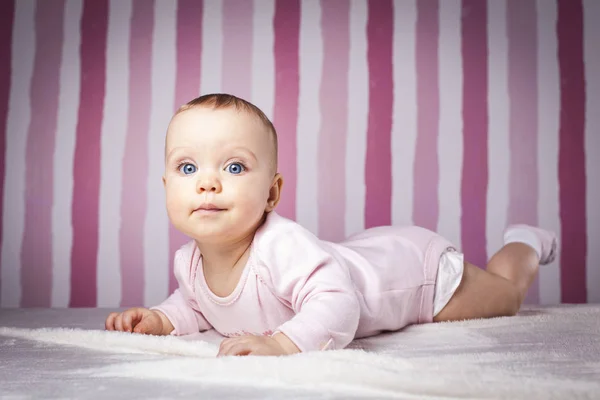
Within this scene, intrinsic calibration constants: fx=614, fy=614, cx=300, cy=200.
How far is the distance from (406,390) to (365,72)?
1.52 meters

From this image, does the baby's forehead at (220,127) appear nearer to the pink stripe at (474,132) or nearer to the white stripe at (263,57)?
the white stripe at (263,57)

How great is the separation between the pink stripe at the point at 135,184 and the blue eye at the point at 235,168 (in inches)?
41.2

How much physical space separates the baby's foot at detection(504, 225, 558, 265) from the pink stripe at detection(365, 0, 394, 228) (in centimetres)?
48

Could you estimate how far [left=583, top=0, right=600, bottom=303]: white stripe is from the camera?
202cm

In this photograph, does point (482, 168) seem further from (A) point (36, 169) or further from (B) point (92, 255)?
(A) point (36, 169)

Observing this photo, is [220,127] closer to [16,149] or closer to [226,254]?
[226,254]

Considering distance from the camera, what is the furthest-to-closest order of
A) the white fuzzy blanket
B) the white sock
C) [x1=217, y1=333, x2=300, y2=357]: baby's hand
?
the white sock → [x1=217, y1=333, x2=300, y2=357]: baby's hand → the white fuzzy blanket

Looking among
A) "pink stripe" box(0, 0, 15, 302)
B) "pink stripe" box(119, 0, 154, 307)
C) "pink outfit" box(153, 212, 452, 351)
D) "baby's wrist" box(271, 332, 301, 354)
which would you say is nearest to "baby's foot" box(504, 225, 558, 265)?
"pink outfit" box(153, 212, 452, 351)

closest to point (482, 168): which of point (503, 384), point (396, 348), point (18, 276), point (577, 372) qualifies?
point (396, 348)

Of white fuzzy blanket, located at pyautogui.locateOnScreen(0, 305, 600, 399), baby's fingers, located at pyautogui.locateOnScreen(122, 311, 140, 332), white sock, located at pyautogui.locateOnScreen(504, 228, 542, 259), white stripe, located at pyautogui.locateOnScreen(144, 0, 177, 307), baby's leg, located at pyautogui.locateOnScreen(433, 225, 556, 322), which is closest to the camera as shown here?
white fuzzy blanket, located at pyautogui.locateOnScreen(0, 305, 600, 399)

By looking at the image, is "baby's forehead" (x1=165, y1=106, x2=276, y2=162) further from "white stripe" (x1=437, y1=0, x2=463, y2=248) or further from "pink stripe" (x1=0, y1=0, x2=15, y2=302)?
"pink stripe" (x1=0, y1=0, x2=15, y2=302)

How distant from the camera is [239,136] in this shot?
1.05m

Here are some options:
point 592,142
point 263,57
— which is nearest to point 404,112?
point 263,57

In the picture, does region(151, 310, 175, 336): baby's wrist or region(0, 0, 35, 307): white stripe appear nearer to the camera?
region(151, 310, 175, 336): baby's wrist
